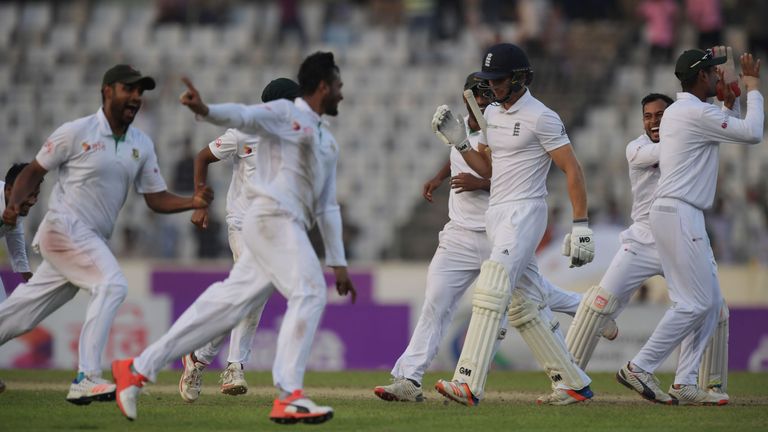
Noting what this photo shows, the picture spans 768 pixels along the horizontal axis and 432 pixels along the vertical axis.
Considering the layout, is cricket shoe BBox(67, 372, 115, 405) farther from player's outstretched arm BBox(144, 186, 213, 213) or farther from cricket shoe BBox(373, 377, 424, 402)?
cricket shoe BBox(373, 377, 424, 402)

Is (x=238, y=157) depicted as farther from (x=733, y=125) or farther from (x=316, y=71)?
(x=733, y=125)

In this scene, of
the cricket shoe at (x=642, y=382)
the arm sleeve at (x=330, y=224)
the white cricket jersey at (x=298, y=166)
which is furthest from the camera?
the cricket shoe at (x=642, y=382)

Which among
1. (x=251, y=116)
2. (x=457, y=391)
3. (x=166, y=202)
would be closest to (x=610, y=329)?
(x=457, y=391)

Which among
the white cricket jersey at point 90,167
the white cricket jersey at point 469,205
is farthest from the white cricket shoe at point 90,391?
the white cricket jersey at point 469,205

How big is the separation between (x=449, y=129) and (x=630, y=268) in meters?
1.93

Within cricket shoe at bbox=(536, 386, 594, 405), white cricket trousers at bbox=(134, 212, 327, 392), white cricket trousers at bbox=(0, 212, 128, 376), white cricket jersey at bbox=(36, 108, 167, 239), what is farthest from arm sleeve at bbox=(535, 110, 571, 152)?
white cricket trousers at bbox=(0, 212, 128, 376)

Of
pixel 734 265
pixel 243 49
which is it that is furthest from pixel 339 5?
pixel 734 265

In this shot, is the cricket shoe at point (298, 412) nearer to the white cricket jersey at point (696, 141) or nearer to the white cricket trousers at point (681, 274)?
the white cricket trousers at point (681, 274)

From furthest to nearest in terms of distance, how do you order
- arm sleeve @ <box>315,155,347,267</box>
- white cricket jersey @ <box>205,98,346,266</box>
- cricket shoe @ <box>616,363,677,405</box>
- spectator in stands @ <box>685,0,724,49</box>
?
1. spectator in stands @ <box>685,0,724,49</box>
2. cricket shoe @ <box>616,363,677,405</box>
3. arm sleeve @ <box>315,155,347,267</box>
4. white cricket jersey @ <box>205,98,346,266</box>

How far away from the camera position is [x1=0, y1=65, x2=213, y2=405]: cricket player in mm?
8852

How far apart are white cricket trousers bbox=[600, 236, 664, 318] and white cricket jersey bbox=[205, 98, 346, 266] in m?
2.76

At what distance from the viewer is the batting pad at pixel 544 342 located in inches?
366

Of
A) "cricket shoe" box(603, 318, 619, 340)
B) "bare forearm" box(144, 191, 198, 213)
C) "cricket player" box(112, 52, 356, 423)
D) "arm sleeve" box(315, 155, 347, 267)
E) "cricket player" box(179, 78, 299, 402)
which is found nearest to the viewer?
"cricket player" box(112, 52, 356, 423)

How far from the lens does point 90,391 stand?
8602mm
